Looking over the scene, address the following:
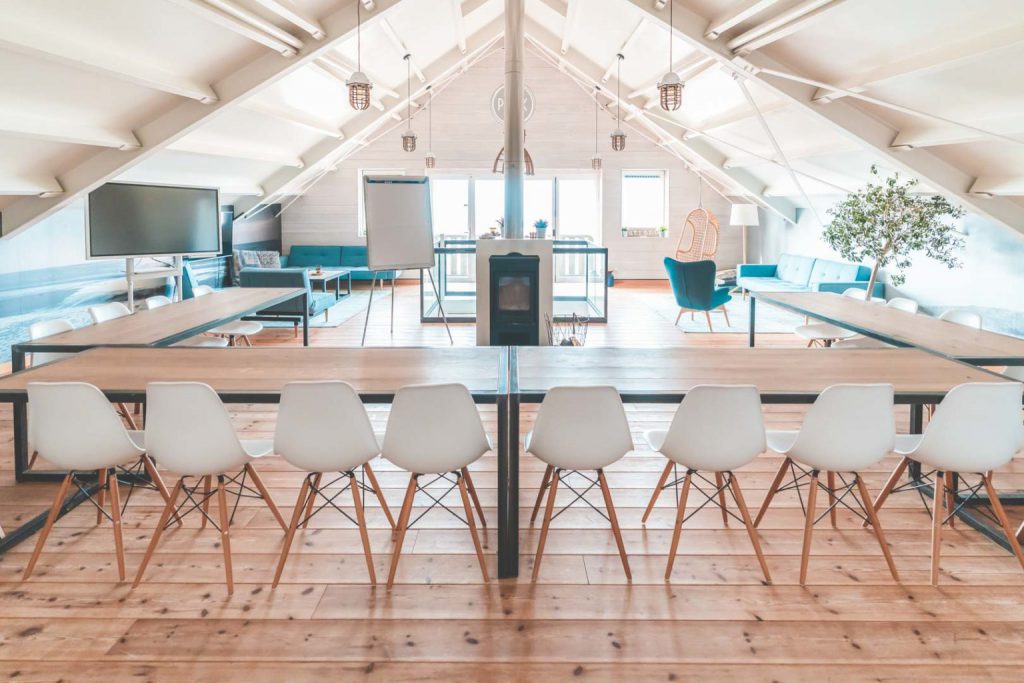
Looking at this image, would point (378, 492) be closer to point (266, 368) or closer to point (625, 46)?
point (266, 368)

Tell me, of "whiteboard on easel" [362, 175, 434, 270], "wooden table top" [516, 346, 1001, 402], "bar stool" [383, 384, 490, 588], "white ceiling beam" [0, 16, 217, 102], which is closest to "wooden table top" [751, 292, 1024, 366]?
"wooden table top" [516, 346, 1001, 402]

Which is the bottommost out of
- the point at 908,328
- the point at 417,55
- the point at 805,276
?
the point at 908,328

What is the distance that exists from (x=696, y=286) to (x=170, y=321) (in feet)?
18.5

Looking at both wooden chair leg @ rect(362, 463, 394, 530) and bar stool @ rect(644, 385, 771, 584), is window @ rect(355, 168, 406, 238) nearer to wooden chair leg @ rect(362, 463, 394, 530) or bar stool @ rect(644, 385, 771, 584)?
wooden chair leg @ rect(362, 463, 394, 530)

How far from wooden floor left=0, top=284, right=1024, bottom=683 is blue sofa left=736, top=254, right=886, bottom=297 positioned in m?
4.81

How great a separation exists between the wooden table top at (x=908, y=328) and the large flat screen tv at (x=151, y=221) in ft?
18.3

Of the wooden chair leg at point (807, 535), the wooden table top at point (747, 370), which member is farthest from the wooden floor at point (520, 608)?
the wooden table top at point (747, 370)

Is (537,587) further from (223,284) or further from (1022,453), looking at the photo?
(223,284)

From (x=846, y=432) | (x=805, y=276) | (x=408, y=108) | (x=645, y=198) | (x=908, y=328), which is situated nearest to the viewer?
(x=846, y=432)

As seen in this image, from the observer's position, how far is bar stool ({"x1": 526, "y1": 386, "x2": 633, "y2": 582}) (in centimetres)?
248

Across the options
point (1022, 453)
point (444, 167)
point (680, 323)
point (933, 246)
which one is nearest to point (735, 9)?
point (933, 246)

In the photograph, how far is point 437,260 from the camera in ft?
28.5

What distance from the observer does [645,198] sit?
41.6ft

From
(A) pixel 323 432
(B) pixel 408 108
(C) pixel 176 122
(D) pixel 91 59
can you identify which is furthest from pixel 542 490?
(B) pixel 408 108
